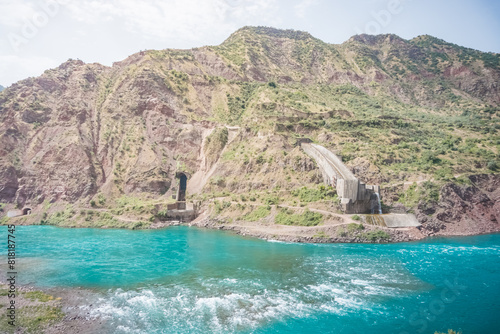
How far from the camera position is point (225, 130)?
67.8 meters

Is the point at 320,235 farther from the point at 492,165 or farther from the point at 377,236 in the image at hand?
the point at 492,165

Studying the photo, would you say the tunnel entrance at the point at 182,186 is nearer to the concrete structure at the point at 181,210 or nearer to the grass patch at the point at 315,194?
the concrete structure at the point at 181,210

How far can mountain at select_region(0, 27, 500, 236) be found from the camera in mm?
50562

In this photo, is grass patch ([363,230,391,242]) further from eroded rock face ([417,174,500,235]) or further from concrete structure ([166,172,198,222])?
concrete structure ([166,172,198,222])

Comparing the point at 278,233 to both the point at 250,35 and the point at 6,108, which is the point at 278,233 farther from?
the point at 250,35

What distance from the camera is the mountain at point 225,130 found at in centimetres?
5056

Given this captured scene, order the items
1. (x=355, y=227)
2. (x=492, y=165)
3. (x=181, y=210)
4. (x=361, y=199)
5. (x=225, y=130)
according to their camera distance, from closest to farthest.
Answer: (x=355, y=227) < (x=361, y=199) < (x=492, y=165) < (x=181, y=210) < (x=225, y=130)

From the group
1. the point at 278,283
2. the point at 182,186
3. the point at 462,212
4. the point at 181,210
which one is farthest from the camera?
the point at 182,186

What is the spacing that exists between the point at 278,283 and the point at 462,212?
3082 centimetres

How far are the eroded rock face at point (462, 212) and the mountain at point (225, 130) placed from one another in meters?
0.95

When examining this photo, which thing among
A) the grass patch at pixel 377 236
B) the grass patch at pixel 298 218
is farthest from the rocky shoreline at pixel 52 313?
the grass patch at pixel 377 236

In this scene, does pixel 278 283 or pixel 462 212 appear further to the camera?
pixel 462 212

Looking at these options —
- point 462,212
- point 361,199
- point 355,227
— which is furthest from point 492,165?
point 355,227

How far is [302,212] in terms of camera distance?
4134cm
